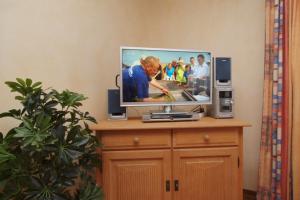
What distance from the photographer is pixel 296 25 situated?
1794mm

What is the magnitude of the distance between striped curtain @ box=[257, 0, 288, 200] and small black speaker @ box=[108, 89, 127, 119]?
1223 millimetres

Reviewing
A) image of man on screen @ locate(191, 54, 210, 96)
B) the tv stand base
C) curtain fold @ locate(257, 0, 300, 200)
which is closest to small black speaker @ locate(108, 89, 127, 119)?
the tv stand base

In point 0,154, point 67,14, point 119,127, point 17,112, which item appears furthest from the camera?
point 67,14

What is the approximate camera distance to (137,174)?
5.23 ft

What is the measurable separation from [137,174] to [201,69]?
959 mm

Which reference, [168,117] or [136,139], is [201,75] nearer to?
[168,117]

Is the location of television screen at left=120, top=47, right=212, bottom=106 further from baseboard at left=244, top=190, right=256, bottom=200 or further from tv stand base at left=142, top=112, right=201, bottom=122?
baseboard at left=244, top=190, right=256, bottom=200

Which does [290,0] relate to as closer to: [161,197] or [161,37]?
[161,37]

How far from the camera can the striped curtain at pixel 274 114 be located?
73.4 inches

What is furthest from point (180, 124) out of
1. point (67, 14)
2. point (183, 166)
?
point (67, 14)

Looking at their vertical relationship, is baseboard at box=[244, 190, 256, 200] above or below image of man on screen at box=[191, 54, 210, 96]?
below

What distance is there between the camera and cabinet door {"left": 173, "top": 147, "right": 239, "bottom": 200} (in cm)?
162

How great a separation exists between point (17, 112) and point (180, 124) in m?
1.01

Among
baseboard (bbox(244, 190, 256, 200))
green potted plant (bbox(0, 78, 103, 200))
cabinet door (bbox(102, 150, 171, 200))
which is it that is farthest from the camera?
baseboard (bbox(244, 190, 256, 200))
